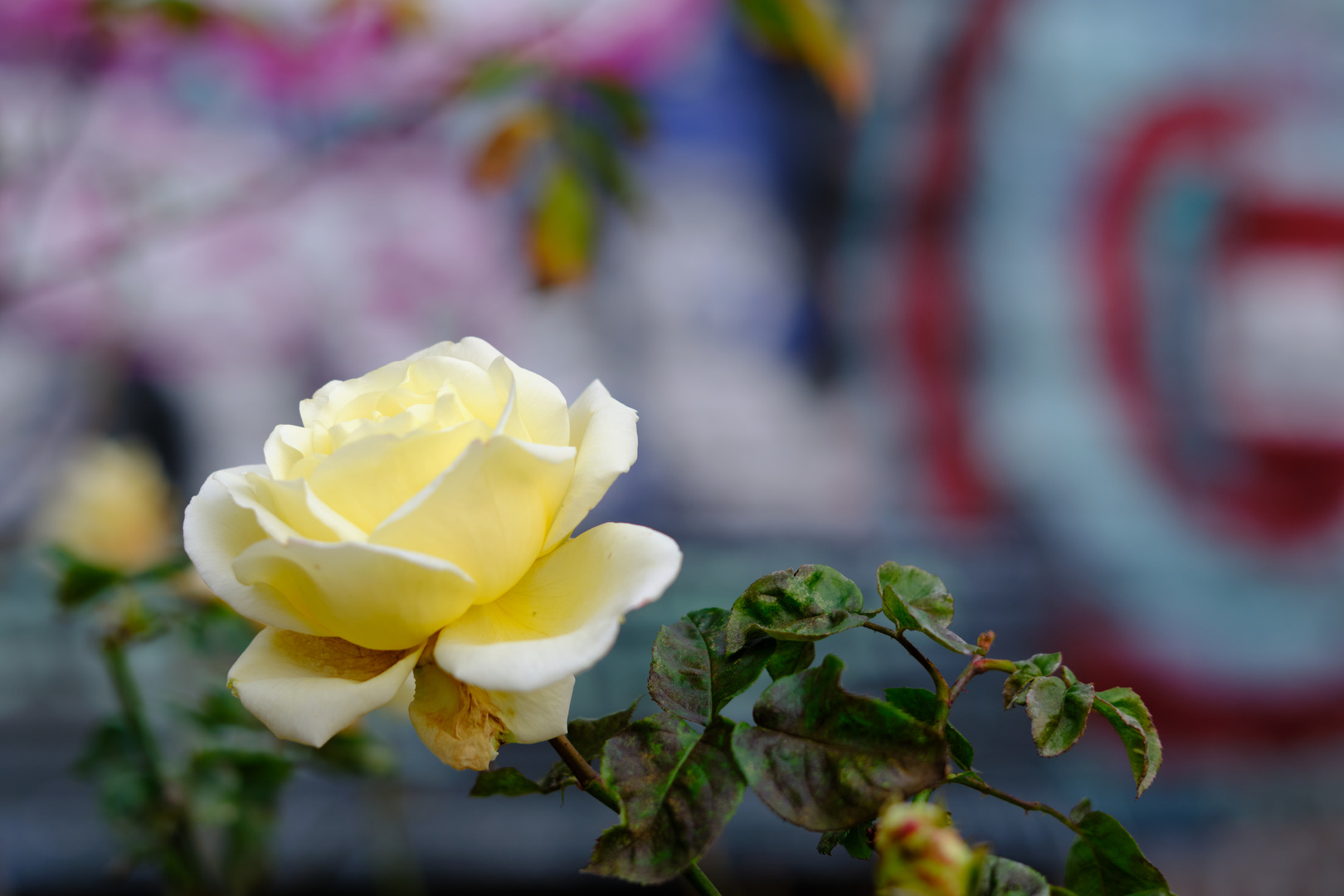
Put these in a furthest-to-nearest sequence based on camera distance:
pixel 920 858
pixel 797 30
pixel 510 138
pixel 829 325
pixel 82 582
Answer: pixel 829 325, pixel 510 138, pixel 797 30, pixel 82 582, pixel 920 858

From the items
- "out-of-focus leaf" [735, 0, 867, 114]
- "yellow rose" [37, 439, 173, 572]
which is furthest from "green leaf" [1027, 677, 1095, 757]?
"yellow rose" [37, 439, 173, 572]

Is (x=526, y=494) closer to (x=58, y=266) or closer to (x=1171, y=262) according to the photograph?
(x=58, y=266)

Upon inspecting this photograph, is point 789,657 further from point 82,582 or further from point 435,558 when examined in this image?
point 82,582

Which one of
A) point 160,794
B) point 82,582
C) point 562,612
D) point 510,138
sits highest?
point 510,138

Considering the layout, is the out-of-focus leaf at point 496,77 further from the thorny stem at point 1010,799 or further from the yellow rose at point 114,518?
the thorny stem at point 1010,799

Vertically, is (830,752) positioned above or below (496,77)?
below

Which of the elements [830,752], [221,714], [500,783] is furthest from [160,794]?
[830,752]

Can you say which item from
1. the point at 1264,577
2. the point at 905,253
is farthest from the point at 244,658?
the point at 1264,577

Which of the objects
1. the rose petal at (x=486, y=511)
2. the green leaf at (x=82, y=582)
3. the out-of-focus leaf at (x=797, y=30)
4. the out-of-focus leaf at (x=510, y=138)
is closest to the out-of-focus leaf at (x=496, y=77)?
the out-of-focus leaf at (x=510, y=138)
